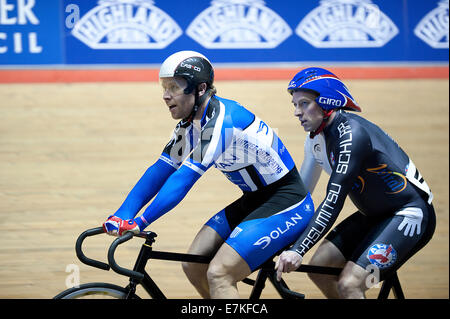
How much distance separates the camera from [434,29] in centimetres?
554

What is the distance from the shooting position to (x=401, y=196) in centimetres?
249

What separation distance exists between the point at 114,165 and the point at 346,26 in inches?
98.5

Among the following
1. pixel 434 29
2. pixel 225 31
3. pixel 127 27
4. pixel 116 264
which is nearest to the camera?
pixel 116 264

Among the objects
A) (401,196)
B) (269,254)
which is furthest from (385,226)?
(269,254)

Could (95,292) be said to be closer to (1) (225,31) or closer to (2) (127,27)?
(2) (127,27)

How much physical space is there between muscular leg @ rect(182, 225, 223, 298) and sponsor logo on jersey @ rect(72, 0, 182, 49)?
9.59 feet

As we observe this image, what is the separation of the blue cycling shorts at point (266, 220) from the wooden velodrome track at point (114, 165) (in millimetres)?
1394

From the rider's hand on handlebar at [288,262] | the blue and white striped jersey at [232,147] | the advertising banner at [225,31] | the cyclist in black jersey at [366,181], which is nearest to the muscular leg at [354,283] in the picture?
the cyclist in black jersey at [366,181]

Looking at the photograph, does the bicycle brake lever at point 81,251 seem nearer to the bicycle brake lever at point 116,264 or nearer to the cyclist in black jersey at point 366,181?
the bicycle brake lever at point 116,264

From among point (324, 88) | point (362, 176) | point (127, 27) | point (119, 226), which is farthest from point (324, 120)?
point (127, 27)

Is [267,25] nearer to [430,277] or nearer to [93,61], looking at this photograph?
[93,61]

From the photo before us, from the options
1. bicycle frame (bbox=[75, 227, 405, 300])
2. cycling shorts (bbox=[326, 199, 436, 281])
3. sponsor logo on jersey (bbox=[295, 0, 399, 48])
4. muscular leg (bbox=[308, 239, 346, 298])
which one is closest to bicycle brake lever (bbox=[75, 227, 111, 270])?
bicycle frame (bbox=[75, 227, 405, 300])

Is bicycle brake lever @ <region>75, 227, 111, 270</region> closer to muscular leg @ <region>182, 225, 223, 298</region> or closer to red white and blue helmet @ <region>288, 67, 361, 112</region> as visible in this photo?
muscular leg @ <region>182, 225, 223, 298</region>

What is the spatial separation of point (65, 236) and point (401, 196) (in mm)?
2596
